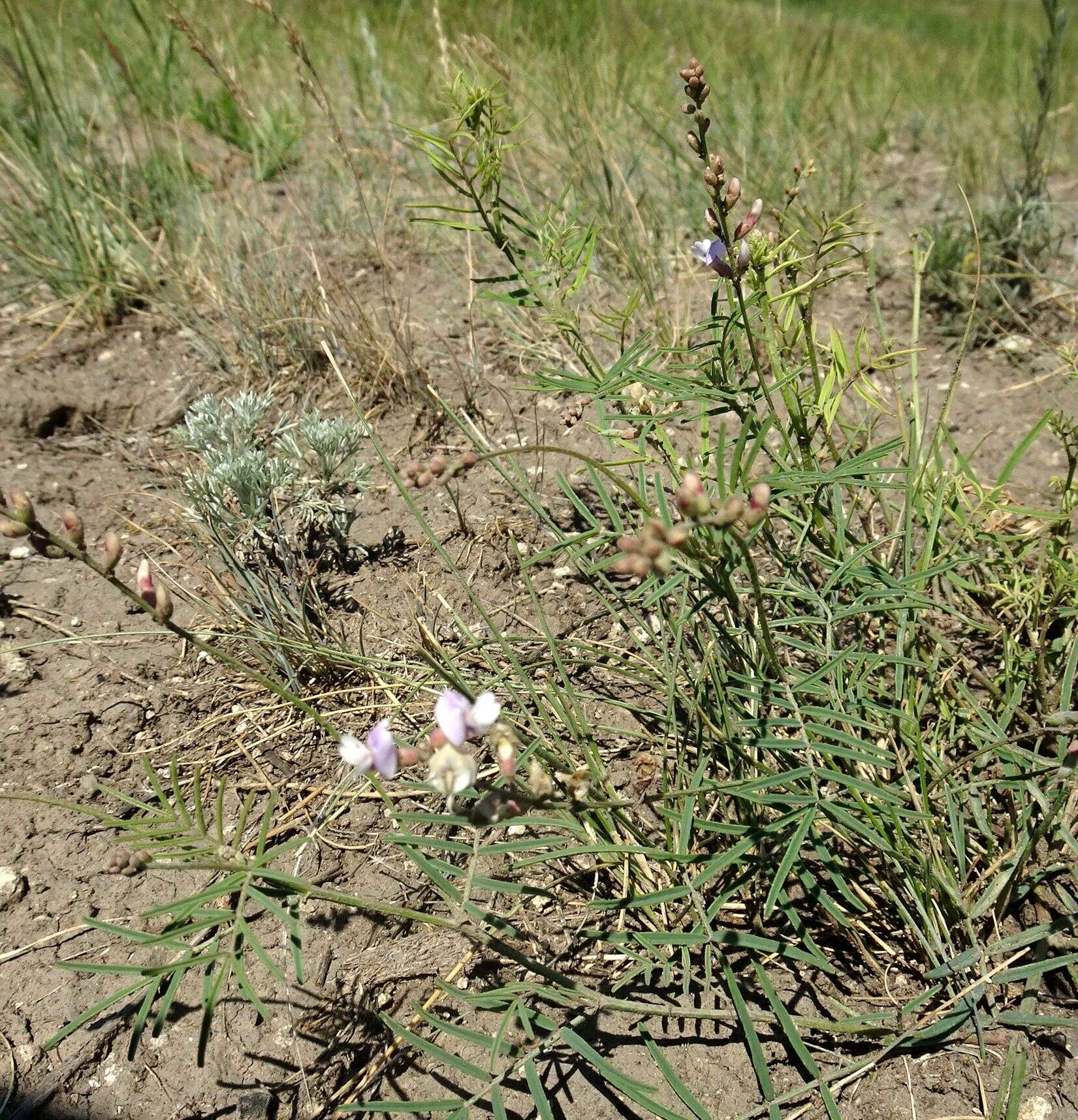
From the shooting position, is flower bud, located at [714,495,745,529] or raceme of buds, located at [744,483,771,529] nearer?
flower bud, located at [714,495,745,529]

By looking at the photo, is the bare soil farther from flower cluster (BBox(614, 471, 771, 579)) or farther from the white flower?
flower cluster (BBox(614, 471, 771, 579))

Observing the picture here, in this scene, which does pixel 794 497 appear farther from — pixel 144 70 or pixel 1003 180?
pixel 144 70

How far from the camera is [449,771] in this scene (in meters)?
1.03

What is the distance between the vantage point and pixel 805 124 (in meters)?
3.79

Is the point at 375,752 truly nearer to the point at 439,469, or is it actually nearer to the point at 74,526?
the point at 439,469

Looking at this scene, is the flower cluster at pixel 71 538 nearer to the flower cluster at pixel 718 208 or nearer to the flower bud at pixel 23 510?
the flower bud at pixel 23 510

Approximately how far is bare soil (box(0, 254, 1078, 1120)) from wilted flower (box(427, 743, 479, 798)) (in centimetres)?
67

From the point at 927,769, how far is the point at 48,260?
3149 millimetres

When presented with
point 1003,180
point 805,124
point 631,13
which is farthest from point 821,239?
point 631,13

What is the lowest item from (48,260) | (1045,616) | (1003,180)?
(1045,616)

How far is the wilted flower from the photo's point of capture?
1016mm

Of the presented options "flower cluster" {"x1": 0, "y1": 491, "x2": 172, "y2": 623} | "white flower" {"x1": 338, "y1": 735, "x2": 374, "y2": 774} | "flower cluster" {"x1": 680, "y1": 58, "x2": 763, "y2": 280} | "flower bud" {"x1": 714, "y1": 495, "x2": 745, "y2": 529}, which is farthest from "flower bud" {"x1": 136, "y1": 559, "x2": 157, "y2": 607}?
"flower cluster" {"x1": 680, "y1": 58, "x2": 763, "y2": 280}

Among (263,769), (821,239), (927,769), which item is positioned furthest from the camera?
(263,769)

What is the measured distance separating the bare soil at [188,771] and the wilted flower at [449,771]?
673 mm
